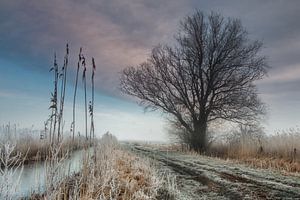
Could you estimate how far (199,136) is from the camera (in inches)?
958

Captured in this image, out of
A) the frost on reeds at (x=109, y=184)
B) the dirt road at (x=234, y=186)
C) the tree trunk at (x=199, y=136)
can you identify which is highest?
the tree trunk at (x=199, y=136)

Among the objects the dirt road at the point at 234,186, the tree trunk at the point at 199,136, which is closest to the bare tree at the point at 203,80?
the tree trunk at the point at 199,136

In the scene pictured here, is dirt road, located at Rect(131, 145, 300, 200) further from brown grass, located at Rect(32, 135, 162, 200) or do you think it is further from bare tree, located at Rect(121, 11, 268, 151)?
bare tree, located at Rect(121, 11, 268, 151)

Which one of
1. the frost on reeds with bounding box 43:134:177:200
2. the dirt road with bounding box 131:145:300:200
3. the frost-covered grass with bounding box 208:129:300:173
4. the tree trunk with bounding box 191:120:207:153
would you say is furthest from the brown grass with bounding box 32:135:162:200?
the tree trunk with bounding box 191:120:207:153

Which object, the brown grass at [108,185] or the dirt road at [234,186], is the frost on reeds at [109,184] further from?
the dirt road at [234,186]

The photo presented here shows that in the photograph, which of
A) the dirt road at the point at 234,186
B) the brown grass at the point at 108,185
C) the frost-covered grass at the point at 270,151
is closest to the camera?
the brown grass at the point at 108,185

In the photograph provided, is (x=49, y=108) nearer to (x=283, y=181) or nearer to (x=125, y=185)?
(x=125, y=185)

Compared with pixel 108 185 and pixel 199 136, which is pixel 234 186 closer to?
pixel 108 185

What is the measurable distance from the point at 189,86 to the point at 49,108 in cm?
1900

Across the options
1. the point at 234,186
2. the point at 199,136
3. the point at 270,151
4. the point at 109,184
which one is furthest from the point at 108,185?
the point at 199,136

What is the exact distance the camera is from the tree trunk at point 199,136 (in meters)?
24.1

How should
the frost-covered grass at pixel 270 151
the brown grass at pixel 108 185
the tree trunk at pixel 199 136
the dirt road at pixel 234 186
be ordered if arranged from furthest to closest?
the tree trunk at pixel 199 136, the frost-covered grass at pixel 270 151, the dirt road at pixel 234 186, the brown grass at pixel 108 185

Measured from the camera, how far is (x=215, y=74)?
24.2 m

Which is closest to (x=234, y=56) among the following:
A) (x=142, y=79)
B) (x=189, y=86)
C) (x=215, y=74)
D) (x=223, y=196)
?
(x=215, y=74)
